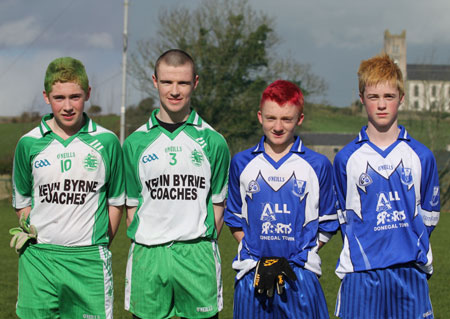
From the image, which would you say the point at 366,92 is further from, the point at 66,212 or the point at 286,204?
the point at 66,212

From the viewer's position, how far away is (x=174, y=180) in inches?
144

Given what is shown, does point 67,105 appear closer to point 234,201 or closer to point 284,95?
point 234,201

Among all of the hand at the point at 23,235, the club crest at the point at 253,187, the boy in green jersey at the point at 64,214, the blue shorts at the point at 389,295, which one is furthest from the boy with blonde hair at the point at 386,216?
the hand at the point at 23,235

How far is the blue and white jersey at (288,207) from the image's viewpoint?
3520 millimetres

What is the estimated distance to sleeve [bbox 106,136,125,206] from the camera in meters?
3.79

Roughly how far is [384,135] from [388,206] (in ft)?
1.53

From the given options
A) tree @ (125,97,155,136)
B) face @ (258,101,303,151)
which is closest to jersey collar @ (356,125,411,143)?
face @ (258,101,303,151)

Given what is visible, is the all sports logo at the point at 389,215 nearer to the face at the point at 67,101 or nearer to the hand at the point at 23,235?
the face at the point at 67,101

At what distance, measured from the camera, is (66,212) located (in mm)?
3633

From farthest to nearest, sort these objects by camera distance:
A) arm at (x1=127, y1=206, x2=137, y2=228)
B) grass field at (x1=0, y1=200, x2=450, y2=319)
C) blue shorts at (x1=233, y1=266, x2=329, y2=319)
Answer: grass field at (x1=0, y1=200, x2=450, y2=319)
arm at (x1=127, y1=206, x2=137, y2=228)
blue shorts at (x1=233, y1=266, x2=329, y2=319)

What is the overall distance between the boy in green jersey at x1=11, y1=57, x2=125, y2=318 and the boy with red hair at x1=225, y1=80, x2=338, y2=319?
923mm

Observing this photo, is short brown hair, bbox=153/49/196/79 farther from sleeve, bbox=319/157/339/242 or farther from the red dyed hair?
sleeve, bbox=319/157/339/242

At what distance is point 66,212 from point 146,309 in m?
0.80

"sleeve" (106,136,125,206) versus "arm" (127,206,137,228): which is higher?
"sleeve" (106,136,125,206)
